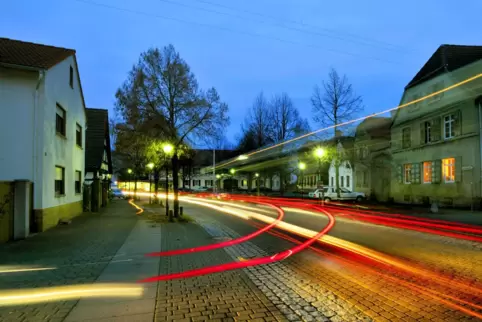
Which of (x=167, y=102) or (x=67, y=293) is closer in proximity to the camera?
(x=67, y=293)

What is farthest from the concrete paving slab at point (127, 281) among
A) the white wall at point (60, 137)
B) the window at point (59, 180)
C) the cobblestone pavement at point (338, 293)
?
the window at point (59, 180)

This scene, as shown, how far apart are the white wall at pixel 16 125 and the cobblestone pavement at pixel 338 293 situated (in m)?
10.3

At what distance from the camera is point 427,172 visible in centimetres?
2934

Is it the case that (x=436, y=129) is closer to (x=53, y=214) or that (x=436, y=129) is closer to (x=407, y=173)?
(x=407, y=173)

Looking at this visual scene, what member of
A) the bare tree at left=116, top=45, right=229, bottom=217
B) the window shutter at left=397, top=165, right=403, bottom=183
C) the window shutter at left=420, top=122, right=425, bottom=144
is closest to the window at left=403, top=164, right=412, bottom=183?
the window shutter at left=397, top=165, right=403, bottom=183

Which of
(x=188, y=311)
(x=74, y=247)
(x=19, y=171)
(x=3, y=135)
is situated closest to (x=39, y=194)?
(x=19, y=171)

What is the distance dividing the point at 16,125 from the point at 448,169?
28.9 m

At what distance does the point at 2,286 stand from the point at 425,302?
7.18 meters

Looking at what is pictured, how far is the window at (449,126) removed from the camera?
1040 inches

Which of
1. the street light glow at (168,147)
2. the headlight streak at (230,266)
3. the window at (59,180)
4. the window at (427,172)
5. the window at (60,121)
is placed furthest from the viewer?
the window at (427,172)

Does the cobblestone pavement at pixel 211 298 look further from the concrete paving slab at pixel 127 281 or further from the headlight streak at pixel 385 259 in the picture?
the headlight streak at pixel 385 259

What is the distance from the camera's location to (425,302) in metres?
5.16

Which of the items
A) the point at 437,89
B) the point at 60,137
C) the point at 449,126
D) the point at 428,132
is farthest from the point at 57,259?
the point at 428,132

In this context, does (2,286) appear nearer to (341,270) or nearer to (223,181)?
(341,270)
